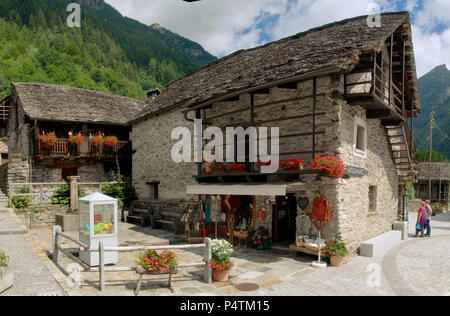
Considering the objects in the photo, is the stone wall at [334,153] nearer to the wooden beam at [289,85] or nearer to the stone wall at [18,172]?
the wooden beam at [289,85]

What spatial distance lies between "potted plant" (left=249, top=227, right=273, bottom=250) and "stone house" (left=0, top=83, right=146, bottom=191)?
12.7 m

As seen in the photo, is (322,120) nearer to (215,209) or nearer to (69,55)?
(215,209)

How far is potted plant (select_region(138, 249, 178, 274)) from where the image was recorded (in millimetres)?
5918

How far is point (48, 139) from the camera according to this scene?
17.3 meters

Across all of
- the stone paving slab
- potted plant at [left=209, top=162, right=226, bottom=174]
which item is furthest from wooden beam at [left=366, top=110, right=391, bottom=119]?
the stone paving slab

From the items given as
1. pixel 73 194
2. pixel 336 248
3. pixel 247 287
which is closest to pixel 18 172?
pixel 73 194

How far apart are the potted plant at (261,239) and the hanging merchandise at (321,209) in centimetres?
192

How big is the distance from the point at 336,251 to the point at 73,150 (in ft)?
53.6

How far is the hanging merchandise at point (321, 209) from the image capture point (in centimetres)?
848

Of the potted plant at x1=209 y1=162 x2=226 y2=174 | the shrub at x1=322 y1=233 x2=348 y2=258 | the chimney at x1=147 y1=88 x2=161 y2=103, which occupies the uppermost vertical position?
the chimney at x1=147 y1=88 x2=161 y2=103

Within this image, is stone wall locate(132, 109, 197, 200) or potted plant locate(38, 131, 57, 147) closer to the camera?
stone wall locate(132, 109, 197, 200)

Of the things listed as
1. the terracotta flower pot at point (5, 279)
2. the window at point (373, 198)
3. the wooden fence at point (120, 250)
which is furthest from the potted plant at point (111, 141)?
the window at point (373, 198)

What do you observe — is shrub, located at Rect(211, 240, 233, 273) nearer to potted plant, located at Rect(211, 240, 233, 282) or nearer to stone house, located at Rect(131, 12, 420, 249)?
potted plant, located at Rect(211, 240, 233, 282)

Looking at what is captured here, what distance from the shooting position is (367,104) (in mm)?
9633
